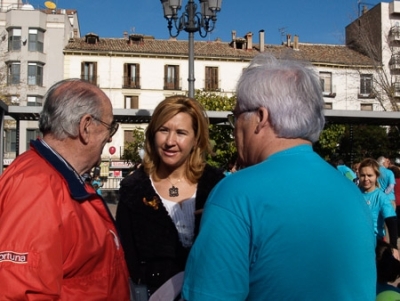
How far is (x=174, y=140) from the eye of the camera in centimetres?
296

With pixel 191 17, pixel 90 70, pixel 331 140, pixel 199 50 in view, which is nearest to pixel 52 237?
pixel 191 17

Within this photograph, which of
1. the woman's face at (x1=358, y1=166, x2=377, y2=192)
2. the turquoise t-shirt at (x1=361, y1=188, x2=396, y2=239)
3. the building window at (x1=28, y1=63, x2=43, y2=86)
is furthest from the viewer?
the building window at (x1=28, y1=63, x2=43, y2=86)

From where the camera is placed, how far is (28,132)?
42.9 m

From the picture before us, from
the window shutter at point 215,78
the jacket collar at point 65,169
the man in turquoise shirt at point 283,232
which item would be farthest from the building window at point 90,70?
the man in turquoise shirt at point 283,232

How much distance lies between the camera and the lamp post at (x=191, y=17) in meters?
9.73

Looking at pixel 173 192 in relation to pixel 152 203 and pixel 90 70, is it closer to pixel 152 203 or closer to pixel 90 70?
pixel 152 203

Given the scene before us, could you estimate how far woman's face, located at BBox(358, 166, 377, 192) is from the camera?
558 centimetres

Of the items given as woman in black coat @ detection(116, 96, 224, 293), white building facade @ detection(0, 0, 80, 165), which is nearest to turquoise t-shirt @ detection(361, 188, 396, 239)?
woman in black coat @ detection(116, 96, 224, 293)

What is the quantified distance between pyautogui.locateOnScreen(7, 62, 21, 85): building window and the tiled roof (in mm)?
4436

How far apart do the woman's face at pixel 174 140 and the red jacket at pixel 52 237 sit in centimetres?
101

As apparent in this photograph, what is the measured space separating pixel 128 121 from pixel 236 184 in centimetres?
1040

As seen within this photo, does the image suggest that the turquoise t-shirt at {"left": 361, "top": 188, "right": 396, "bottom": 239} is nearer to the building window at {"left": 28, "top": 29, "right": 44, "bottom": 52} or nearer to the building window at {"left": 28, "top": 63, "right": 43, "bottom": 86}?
the building window at {"left": 28, "top": 63, "right": 43, "bottom": 86}

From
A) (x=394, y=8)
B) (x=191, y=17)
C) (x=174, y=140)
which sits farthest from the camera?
(x=394, y=8)

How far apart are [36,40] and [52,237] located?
45.1 meters
